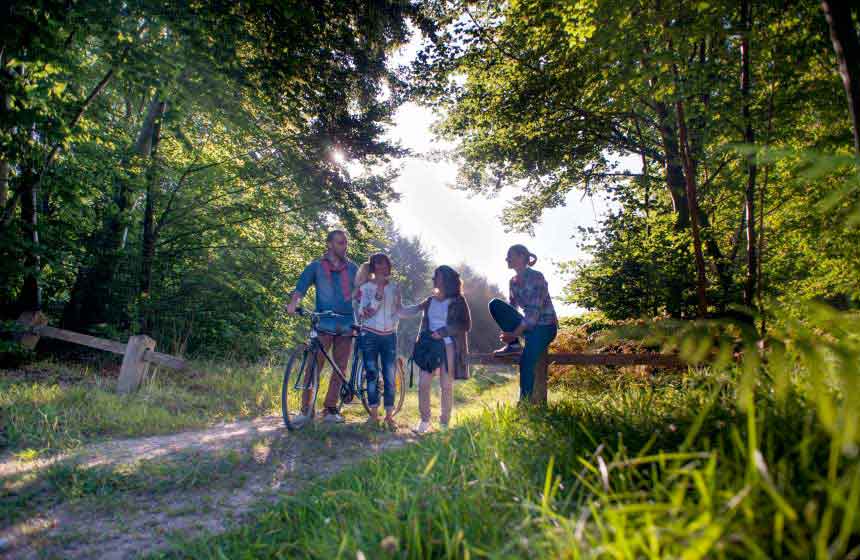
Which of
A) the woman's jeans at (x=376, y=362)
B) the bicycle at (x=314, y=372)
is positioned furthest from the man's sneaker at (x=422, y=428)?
the bicycle at (x=314, y=372)

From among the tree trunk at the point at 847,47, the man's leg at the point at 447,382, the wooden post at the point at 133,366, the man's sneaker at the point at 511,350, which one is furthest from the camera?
the wooden post at the point at 133,366

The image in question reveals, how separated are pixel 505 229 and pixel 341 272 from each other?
28.5ft

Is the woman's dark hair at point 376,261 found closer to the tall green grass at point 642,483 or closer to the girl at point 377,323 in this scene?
the girl at point 377,323

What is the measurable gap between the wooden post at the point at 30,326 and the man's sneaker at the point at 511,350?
897 centimetres

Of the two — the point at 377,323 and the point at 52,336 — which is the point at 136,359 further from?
the point at 377,323

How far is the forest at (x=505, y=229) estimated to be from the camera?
4.46ft

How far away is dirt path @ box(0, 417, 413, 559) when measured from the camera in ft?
9.59

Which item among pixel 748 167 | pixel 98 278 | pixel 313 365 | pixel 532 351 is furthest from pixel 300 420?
pixel 98 278

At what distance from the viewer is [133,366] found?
7434 millimetres

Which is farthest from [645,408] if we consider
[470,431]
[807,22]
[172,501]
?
[807,22]

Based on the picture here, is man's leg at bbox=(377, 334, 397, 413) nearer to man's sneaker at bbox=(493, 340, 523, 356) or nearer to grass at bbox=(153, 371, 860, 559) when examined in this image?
man's sneaker at bbox=(493, 340, 523, 356)

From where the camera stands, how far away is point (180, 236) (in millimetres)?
11031

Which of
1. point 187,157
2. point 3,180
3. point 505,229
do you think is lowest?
point 3,180

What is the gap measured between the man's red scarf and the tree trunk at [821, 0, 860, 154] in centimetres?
549
